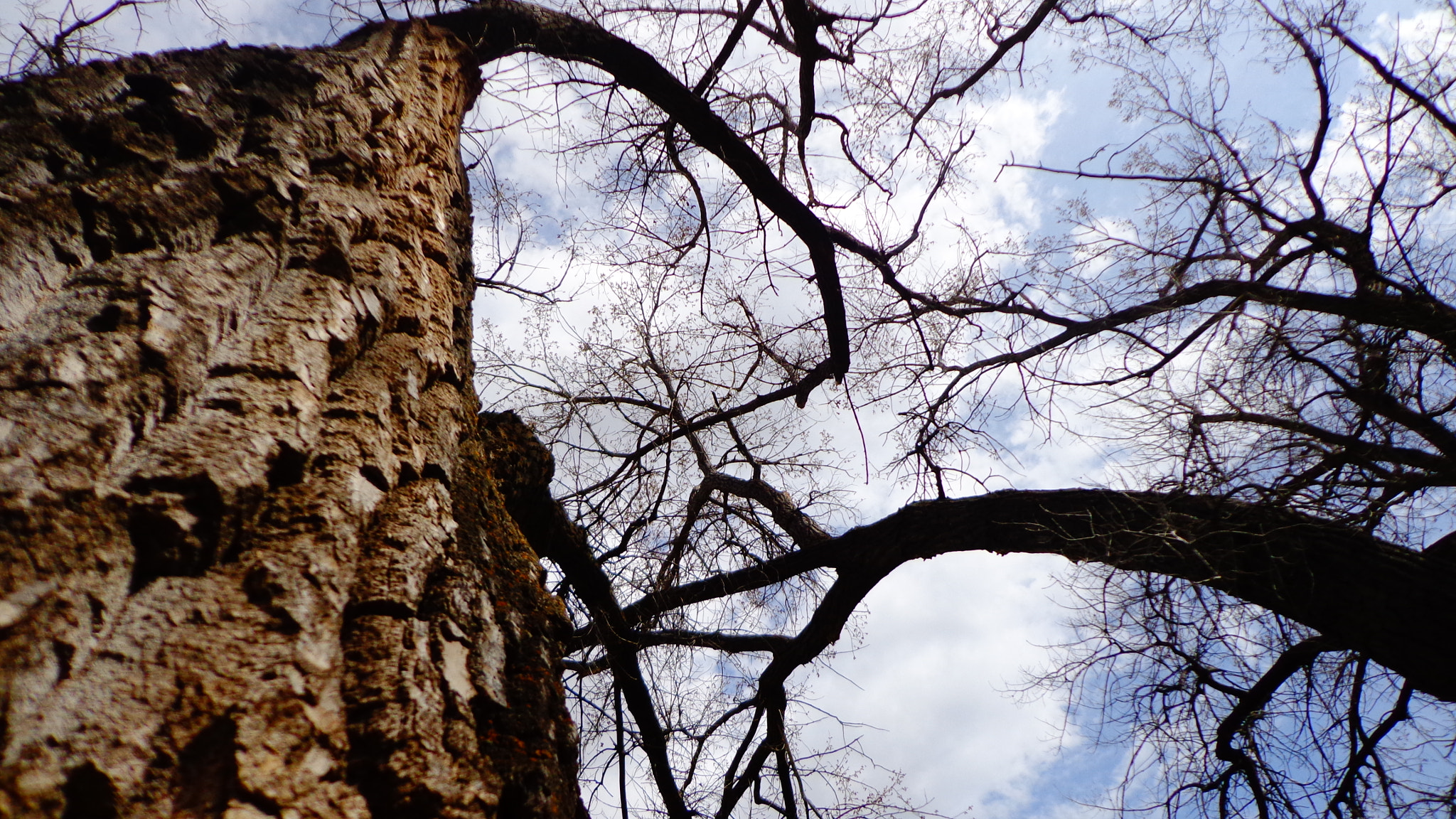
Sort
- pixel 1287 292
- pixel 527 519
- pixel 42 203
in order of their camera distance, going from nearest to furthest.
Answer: pixel 42 203
pixel 527 519
pixel 1287 292

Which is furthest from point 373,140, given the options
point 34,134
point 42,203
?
point 42,203

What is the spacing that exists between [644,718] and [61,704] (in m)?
3.38

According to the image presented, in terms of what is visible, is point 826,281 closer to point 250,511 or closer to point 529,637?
point 529,637

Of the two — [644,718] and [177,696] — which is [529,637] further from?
[644,718]

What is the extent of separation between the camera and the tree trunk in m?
0.71

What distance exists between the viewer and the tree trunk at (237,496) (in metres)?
0.71

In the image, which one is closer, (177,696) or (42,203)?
(177,696)

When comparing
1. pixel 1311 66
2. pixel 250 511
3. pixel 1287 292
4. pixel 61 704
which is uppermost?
pixel 1311 66

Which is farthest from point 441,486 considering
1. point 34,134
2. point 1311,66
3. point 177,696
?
point 1311,66

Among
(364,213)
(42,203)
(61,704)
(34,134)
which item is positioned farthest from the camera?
(364,213)

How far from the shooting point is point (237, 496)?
Result: 36.0 inches

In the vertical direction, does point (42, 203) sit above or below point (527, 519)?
below

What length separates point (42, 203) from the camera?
1133 mm

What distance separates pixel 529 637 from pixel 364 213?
0.91 m
